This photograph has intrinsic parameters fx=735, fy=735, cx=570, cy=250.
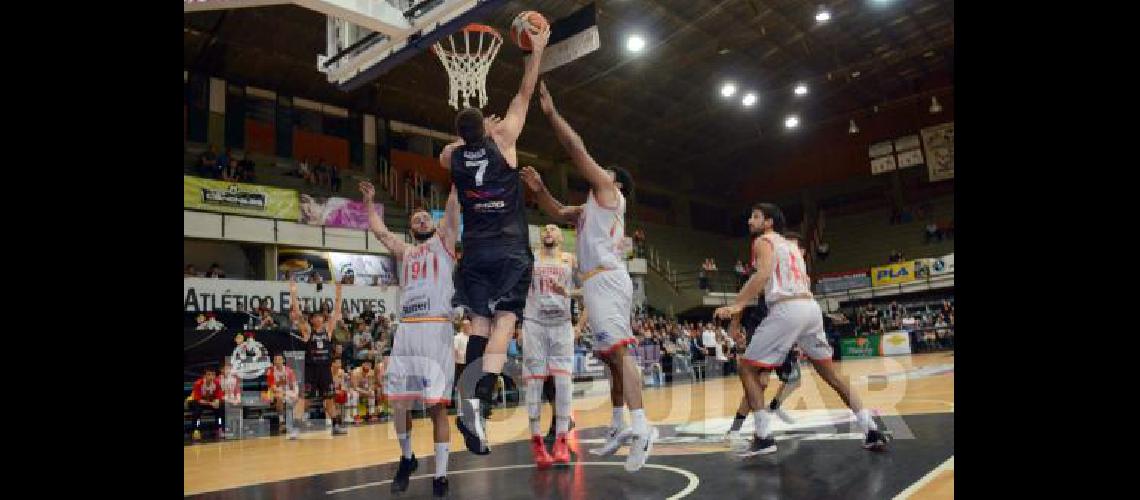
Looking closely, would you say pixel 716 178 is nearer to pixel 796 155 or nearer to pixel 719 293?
pixel 796 155

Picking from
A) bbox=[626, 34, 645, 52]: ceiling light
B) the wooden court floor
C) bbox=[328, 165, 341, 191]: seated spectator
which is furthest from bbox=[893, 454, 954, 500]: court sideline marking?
bbox=[328, 165, 341, 191]: seated spectator

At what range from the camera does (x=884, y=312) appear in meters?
25.6

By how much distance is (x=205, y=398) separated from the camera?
1015cm

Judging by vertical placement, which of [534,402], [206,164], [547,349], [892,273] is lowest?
[534,402]

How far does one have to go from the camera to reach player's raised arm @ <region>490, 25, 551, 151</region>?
4422 mm

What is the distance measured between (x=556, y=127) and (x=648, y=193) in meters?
27.2

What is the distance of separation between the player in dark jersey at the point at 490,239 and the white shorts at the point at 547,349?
159cm

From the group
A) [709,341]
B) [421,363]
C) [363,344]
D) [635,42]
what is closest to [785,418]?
[421,363]

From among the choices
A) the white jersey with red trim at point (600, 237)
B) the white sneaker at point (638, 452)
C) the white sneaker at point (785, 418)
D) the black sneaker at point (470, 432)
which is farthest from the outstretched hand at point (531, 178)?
the white sneaker at point (785, 418)

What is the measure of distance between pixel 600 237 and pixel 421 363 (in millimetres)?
1514

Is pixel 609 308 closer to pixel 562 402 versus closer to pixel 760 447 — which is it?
pixel 562 402

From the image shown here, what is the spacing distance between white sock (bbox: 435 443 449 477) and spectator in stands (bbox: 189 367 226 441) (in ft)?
22.7

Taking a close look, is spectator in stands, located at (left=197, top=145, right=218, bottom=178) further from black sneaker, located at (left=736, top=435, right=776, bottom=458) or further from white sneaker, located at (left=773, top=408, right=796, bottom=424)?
black sneaker, located at (left=736, top=435, right=776, bottom=458)
